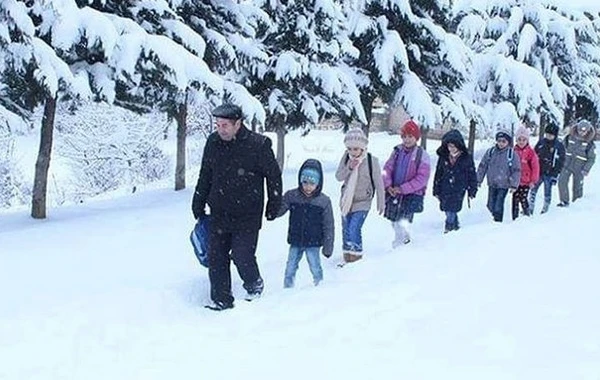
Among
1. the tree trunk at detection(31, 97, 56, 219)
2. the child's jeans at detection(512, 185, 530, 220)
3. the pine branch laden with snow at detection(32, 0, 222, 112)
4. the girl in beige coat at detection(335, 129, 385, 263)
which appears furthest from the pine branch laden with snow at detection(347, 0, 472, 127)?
the girl in beige coat at detection(335, 129, 385, 263)

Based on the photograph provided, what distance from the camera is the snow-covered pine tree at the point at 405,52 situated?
1756cm

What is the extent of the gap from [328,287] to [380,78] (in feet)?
41.1

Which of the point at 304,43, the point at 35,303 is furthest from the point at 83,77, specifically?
the point at 304,43

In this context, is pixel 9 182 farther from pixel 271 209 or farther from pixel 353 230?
pixel 271 209

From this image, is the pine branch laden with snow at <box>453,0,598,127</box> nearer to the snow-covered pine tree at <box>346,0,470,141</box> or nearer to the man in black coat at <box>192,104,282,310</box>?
the snow-covered pine tree at <box>346,0,470,141</box>

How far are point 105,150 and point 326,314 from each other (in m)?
25.5

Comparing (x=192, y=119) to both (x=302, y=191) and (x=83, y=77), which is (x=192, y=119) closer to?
(x=83, y=77)

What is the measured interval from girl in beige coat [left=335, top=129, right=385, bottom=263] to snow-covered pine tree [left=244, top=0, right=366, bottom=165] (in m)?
8.21

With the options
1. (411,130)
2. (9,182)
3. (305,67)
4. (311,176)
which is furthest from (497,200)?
(9,182)

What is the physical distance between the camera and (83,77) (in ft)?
32.9

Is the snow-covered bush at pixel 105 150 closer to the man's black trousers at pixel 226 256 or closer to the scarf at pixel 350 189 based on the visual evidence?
the scarf at pixel 350 189

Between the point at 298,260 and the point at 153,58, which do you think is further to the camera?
the point at 153,58

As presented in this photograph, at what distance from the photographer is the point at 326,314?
523 centimetres

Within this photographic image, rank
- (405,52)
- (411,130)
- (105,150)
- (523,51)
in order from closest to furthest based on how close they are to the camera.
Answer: (411,130) < (405,52) < (523,51) < (105,150)
